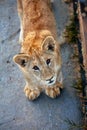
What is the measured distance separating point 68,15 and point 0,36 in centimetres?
101

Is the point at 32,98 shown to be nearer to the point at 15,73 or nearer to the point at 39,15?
the point at 15,73

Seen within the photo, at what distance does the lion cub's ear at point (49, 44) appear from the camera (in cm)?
354

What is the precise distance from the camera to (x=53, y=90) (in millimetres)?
4035

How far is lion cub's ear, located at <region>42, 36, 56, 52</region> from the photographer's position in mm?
3545

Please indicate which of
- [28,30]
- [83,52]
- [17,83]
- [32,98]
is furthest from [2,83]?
[83,52]

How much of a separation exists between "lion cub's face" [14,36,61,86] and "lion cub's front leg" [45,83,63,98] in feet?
0.89

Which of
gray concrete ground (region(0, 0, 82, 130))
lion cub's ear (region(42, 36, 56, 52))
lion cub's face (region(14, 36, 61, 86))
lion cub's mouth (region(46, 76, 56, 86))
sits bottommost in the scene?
gray concrete ground (region(0, 0, 82, 130))

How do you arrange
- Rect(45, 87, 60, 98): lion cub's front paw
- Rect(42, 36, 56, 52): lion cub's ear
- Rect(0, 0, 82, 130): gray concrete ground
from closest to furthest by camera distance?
Rect(42, 36, 56, 52): lion cub's ear
Rect(0, 0, 82, 130): gray concrete ground
Rect(45, 87, 60, 98): lion cub's front paw

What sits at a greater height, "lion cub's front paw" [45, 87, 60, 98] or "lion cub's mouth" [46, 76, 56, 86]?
"lion cub's mouth" [46, 76, 56, 86]

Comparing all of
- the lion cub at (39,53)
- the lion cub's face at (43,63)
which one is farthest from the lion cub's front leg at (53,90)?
the lion cub's face at (43,63)

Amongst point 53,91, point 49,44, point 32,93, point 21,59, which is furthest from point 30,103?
point 49,44

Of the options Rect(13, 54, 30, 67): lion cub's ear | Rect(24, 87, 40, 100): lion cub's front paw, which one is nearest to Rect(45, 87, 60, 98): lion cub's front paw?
Rect(24, 87, 40, 100): lion cub's front paw

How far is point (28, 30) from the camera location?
13.3 feet

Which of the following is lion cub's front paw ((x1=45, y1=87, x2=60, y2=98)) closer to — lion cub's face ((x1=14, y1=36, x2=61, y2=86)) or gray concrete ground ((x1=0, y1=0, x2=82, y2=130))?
gray concrete ground ((x1=0, y1=0, x2=82, y2=130))
